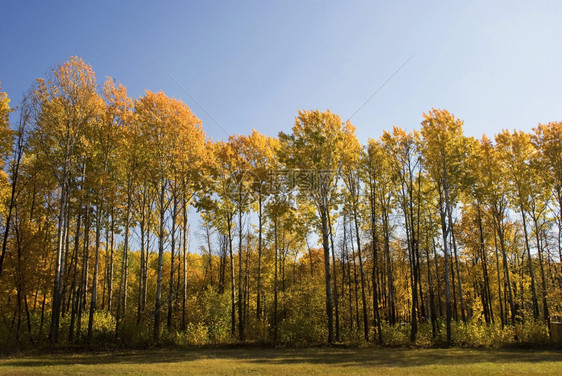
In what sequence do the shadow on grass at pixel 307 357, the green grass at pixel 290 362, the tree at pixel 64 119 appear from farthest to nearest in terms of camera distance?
the tree at pixel 64 119, the shadow on grass at pixel 307 357, the green grass at pixel 290 362

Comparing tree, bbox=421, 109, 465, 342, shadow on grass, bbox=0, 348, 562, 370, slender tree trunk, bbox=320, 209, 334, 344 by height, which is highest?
tree, bbox=421, 109, 465, 342

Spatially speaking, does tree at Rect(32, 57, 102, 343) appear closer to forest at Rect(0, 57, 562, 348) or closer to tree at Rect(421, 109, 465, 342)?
forest at Rect(0, 57, 562, 348)

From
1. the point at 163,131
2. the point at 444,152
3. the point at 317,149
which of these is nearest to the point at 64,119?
the point at 163,131

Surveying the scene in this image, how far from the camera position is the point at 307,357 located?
1334cm

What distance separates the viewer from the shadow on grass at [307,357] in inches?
464

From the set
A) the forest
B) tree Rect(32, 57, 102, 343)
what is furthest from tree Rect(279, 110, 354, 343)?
tree Rect(32, 57, 102, 343)

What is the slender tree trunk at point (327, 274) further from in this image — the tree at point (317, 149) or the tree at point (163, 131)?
the tree at point (163, 131)

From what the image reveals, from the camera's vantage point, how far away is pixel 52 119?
1582cm

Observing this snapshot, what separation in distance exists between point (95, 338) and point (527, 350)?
20.1m

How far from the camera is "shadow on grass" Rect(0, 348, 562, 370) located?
464 inches

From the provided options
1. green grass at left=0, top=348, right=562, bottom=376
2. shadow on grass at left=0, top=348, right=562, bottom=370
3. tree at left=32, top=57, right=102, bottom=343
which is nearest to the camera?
green grass at left=0, top=348, right=562, bottom=376

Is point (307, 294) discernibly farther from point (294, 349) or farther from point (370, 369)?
point (370, 369)

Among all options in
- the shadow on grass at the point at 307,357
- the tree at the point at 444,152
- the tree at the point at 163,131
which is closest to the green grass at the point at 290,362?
the shadow on grass at the point at 307,357

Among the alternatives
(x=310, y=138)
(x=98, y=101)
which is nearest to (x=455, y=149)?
(x=310, y=138)
